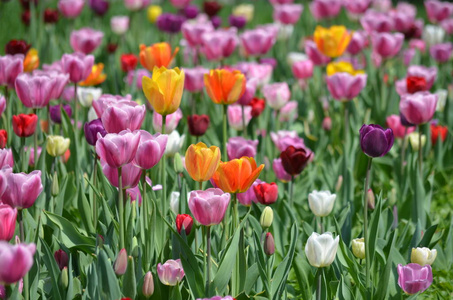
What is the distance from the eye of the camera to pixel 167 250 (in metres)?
2.00

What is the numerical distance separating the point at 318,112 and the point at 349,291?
2162mm

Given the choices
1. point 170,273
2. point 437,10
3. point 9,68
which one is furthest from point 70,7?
point 170,273

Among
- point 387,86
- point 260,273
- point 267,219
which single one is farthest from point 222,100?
point 387,86

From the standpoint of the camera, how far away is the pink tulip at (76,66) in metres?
2.82

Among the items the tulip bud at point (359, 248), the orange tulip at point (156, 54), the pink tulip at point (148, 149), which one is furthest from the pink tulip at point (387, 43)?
the pink tulip at point (148, 149)

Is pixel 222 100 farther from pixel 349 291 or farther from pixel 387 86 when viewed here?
pixel 387 86

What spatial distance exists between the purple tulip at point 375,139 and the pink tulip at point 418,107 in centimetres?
78

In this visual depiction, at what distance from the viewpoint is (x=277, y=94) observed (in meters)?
3.40

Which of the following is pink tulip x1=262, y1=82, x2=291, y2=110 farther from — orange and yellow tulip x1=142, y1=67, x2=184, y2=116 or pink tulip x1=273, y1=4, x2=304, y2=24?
pink tulip x1=273, y1=4, x2=304, y2=24

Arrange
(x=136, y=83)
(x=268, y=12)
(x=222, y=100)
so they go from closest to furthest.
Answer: (x=222, y=100)
(x=136, y=83)
(x=268, y=12)

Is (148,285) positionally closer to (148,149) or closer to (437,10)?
(148,149)

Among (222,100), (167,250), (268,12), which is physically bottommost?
(268,12)

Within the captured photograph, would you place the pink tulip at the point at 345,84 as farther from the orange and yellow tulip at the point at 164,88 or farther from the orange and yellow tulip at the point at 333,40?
the orange and yellow tulip at the point at 164,88

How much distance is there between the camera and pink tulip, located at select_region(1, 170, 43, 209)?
67.6 inches
